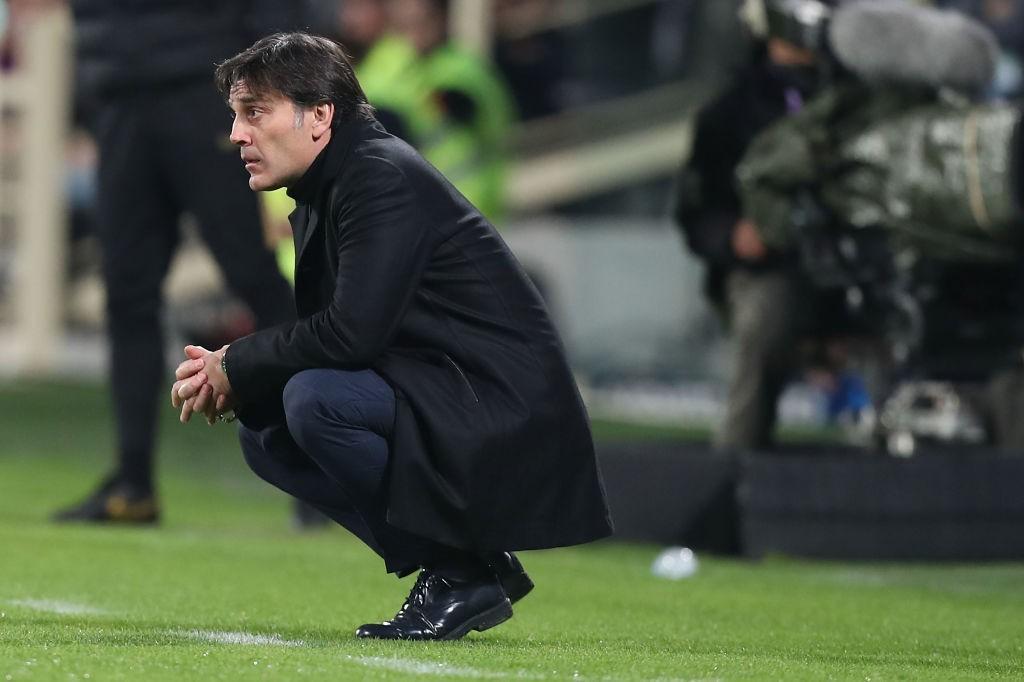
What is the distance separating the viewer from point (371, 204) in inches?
159

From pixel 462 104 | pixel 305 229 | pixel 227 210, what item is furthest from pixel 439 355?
pixel 462 104

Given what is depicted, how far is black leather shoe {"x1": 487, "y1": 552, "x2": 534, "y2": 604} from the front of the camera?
14.0ft

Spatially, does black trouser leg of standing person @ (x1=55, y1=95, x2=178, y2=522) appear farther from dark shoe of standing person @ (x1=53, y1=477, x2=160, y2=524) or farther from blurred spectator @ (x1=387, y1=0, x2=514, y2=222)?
blurred spectator @ (x1=387, y1=0, x2=514, y2=222)

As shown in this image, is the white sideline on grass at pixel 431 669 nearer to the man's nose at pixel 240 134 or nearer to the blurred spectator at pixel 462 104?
the man's nose at pixel 240 134

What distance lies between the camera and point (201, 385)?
160 inches

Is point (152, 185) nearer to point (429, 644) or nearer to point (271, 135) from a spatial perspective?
point (271, 135)

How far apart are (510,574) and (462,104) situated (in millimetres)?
11865

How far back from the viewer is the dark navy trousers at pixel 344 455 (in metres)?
3.99

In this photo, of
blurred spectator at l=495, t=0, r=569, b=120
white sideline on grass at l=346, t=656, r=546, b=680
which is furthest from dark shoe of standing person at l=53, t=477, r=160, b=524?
blurred spectator at l=495, t=0, r=569, b=120

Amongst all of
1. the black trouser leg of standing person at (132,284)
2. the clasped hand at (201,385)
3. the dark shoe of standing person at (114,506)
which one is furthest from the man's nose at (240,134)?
the dark shoe of standing person at (114,506)

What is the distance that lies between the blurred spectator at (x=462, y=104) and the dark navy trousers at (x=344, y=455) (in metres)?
10.7

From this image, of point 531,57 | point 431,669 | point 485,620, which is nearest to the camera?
point 431,669

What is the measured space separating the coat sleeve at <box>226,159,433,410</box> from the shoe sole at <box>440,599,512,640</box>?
1.77 ft

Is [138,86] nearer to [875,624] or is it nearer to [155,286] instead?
[155,286]
